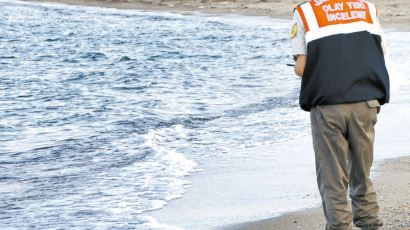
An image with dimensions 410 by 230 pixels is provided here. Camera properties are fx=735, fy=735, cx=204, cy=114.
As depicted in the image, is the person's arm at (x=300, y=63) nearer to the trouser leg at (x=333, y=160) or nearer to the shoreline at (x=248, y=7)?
the trouser leg at (x=333, y=160)

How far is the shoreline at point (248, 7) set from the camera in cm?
2490

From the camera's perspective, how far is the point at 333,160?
13.1 ft

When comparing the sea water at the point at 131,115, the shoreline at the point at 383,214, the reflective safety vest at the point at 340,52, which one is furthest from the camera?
the sea water at the point at 131,115

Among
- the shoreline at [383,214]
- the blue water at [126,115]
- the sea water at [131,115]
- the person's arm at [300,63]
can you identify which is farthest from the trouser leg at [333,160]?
the blue water at [126,115]

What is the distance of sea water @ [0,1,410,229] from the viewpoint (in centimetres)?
667

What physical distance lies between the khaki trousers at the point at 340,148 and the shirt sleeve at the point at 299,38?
1.06ft

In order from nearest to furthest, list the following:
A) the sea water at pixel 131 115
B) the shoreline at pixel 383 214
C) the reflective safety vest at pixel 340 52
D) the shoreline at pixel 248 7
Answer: the reflective safety vest at pixel 340 52, the shoreline at pixel 383 214, the sea water at pixel 131 115, the shoreline at pixel 248 7

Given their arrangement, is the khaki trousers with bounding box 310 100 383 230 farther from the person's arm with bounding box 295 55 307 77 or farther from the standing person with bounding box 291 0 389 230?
the person's arm with bounding box 295 55 307 77

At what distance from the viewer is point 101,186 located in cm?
706

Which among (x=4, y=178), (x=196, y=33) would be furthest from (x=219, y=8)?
(x=4, y=178)

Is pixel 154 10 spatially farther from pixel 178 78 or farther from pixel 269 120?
pixel 269 120

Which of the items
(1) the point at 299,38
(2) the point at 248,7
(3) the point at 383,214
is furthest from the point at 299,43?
(2) the point at 248,7

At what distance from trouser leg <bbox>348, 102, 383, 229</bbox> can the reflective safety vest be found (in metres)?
0.11

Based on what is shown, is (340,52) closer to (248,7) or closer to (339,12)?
(339,12)
